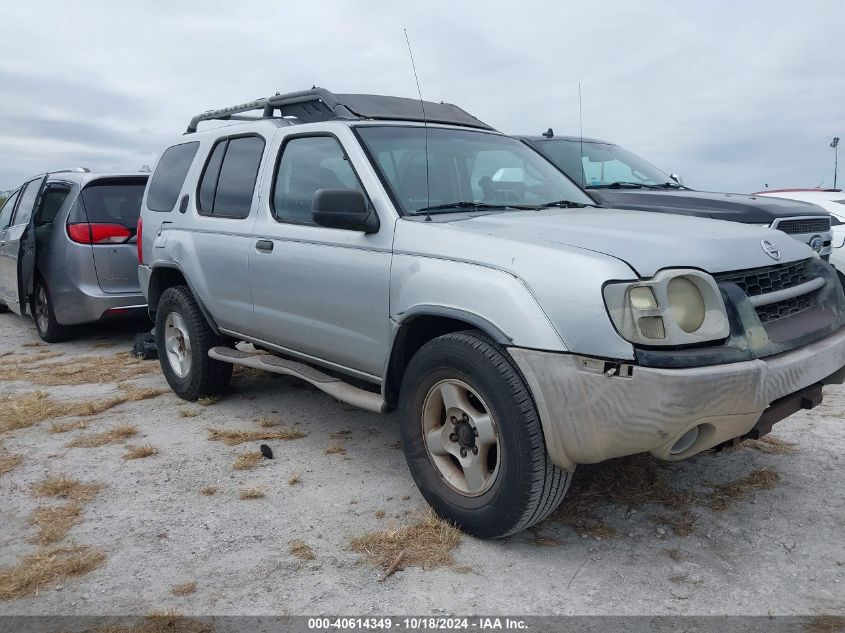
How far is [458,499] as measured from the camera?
312cm

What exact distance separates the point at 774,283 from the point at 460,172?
1703 millimetres

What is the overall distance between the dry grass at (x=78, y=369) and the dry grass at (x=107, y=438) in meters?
1.55

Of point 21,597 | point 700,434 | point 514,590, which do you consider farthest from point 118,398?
point 700,434

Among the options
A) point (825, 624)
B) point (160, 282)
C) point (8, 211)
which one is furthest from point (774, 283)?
point (8, 211)

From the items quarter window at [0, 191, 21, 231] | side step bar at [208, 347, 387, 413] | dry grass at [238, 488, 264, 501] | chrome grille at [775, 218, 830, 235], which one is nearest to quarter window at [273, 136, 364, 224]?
side step bar at [208, 347, 387, 413]

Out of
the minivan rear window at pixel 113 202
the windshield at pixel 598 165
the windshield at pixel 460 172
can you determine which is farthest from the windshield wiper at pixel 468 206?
the minivan rear window at pixel 113 202

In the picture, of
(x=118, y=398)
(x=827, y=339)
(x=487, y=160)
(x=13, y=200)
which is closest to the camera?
(x=827, y=339)

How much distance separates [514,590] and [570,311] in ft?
3.54

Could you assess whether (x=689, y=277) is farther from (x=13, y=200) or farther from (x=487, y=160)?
(x=13, y=200)

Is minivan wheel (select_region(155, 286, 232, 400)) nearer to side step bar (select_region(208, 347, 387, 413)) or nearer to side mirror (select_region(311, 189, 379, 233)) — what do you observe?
side step bar (select_region(208, 347, 387, 413))

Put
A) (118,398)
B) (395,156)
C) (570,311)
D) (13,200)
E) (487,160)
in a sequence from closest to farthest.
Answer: (570,311) → (395,156) → (487,160) → (118,398) → (13,200)

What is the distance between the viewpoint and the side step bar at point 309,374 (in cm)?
363

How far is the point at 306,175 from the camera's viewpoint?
4.15 metres

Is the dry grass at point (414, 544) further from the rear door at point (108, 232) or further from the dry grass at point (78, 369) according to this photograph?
the rear door at point (108, 232)
